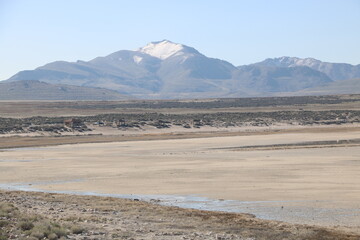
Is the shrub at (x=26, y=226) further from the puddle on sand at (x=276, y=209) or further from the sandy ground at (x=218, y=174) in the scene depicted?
the sandy ground at (x=218, y=174)

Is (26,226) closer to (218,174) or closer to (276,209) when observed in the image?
(276,209)

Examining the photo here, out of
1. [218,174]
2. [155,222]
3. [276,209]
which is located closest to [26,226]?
[155,222]

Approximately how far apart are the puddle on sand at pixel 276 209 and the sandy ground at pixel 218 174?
0.10ft

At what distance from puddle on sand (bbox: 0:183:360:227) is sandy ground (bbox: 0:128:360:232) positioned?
3 cm

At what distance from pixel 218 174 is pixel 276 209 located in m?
9.68

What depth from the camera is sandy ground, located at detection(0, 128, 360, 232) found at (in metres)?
22.8

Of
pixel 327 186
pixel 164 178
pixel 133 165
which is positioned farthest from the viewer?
pixel 133 165

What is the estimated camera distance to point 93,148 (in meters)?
49.8

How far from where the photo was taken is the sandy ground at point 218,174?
74.9ft

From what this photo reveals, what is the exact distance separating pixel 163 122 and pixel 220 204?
54.2m

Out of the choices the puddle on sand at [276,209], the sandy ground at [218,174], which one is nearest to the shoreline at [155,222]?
the puddle on sand at [276,209]

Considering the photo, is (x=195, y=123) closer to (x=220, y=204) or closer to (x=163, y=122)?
(x=163, y=122)

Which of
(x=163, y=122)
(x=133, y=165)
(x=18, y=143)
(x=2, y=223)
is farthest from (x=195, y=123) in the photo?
(x=2, y=223)

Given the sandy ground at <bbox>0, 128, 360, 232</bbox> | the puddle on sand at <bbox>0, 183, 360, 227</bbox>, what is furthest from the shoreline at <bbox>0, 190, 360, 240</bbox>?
the sandy ground at <bbox>0, 128, 360, 232</bbox>
